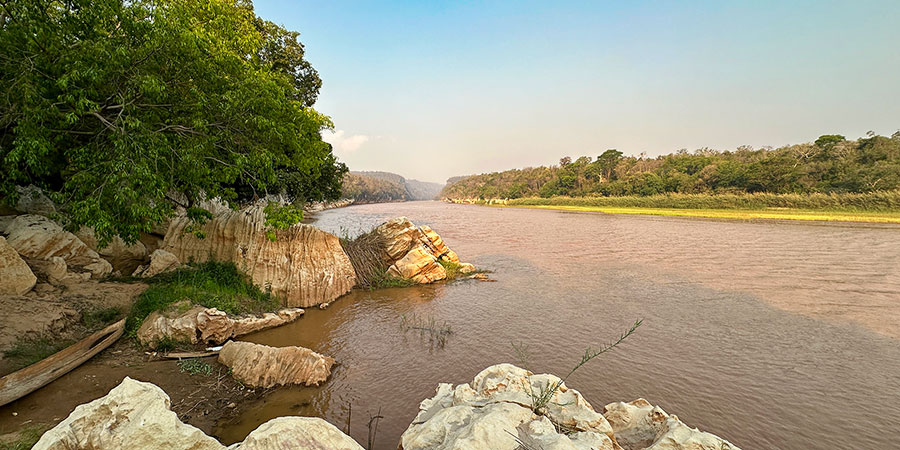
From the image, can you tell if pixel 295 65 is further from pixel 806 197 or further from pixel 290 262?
pixel 806 197

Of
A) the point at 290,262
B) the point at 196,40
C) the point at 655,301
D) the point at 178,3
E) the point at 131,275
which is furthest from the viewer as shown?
the point at 655,301

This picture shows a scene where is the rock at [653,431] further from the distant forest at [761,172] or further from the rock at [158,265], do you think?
the distant forest at [761,172]

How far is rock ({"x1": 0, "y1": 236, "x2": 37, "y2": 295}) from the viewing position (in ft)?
20.0

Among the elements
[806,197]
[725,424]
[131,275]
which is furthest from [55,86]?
[806,197]

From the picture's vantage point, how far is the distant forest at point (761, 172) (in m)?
46.0

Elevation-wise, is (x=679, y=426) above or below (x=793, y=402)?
above

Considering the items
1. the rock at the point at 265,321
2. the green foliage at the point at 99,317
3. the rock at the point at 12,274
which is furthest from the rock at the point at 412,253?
the rock at the point at 12,274

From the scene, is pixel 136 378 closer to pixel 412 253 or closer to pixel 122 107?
pixel 122 107

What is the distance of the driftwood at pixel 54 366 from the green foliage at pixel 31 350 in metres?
0.23

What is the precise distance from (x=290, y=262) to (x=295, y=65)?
15.7 meters

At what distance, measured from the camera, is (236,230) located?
988cm

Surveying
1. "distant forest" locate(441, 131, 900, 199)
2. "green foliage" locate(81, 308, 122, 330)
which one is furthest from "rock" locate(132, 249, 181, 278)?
"distant forest" locate(441, 131, 900, 199)

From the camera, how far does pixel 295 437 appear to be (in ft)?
8.79

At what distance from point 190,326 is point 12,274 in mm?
3028
